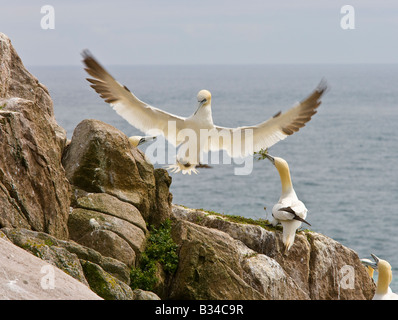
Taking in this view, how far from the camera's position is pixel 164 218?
1117 cm

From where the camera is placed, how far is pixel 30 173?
9.34 meters

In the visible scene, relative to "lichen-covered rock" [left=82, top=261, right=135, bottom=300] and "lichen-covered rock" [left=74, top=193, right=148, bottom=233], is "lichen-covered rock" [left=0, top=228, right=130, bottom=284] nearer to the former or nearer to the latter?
"lichen-covered rock" [left=82, top=261, right=135, bottom=300]

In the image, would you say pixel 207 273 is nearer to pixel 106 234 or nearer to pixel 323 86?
pixel 106 234

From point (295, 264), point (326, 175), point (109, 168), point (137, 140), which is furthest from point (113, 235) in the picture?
point (326, 175)

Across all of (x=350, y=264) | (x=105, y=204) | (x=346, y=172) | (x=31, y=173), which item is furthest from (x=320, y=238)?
(x=346, y=172)

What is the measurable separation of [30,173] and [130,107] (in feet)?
13.4

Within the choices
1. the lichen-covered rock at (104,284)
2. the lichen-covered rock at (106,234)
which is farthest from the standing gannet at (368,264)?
the lichen-covered rock at (104,284)

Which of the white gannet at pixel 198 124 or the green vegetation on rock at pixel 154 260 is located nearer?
the green vegetation on rock at pixel 154 260

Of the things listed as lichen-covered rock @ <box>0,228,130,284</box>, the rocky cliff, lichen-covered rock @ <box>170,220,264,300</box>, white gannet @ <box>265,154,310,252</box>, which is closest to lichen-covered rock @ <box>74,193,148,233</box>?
the rocky cliff

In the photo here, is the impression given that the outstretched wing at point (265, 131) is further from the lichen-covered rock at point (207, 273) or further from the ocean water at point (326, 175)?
the ocean water at point (326, 175)

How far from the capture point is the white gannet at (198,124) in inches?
509

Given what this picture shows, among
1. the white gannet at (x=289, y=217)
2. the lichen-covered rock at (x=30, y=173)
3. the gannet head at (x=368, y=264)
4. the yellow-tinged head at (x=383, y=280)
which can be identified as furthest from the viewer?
the gannet head at (x=368, y=264)

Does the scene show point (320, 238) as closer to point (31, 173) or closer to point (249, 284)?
point (249, 284)

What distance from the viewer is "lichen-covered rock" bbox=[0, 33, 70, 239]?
9047 millimetres
